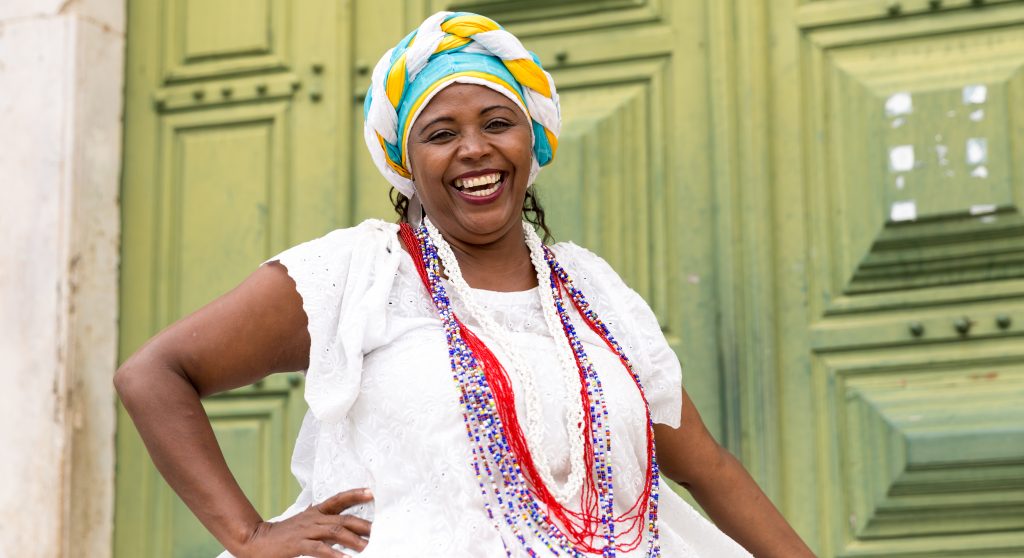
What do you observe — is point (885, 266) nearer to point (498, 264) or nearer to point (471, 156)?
point (498, 264)

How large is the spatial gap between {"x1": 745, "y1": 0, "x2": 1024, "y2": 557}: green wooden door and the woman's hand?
1462 millimetres

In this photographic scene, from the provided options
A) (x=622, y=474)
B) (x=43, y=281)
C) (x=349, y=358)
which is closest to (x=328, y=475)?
(x=349, y=358)

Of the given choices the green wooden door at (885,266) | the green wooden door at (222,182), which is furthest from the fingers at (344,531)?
the green wooden door at (222,182)

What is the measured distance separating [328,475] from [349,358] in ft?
0.70

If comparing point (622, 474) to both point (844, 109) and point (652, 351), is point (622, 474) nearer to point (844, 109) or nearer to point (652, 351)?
point (652, 351)

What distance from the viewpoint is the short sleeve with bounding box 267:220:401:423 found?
7.65ft

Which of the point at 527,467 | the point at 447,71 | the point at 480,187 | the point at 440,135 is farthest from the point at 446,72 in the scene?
the point at 527,467

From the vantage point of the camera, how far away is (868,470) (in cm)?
338

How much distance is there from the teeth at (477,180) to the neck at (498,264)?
0.42 feet

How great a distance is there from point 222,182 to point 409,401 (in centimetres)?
201

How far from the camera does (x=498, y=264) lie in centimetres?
265

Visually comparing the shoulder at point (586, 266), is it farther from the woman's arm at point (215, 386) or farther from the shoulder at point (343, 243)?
the woman's arm at point (215, 386)

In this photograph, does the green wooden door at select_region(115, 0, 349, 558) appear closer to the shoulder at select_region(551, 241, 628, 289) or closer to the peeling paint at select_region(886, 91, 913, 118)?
the shoulder at select_region(551, 241, 628, 289)

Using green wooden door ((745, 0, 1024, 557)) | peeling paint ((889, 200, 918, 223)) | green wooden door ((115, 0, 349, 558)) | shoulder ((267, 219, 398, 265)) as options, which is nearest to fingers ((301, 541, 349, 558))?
shoulder ((267, 219, 398, 265))
